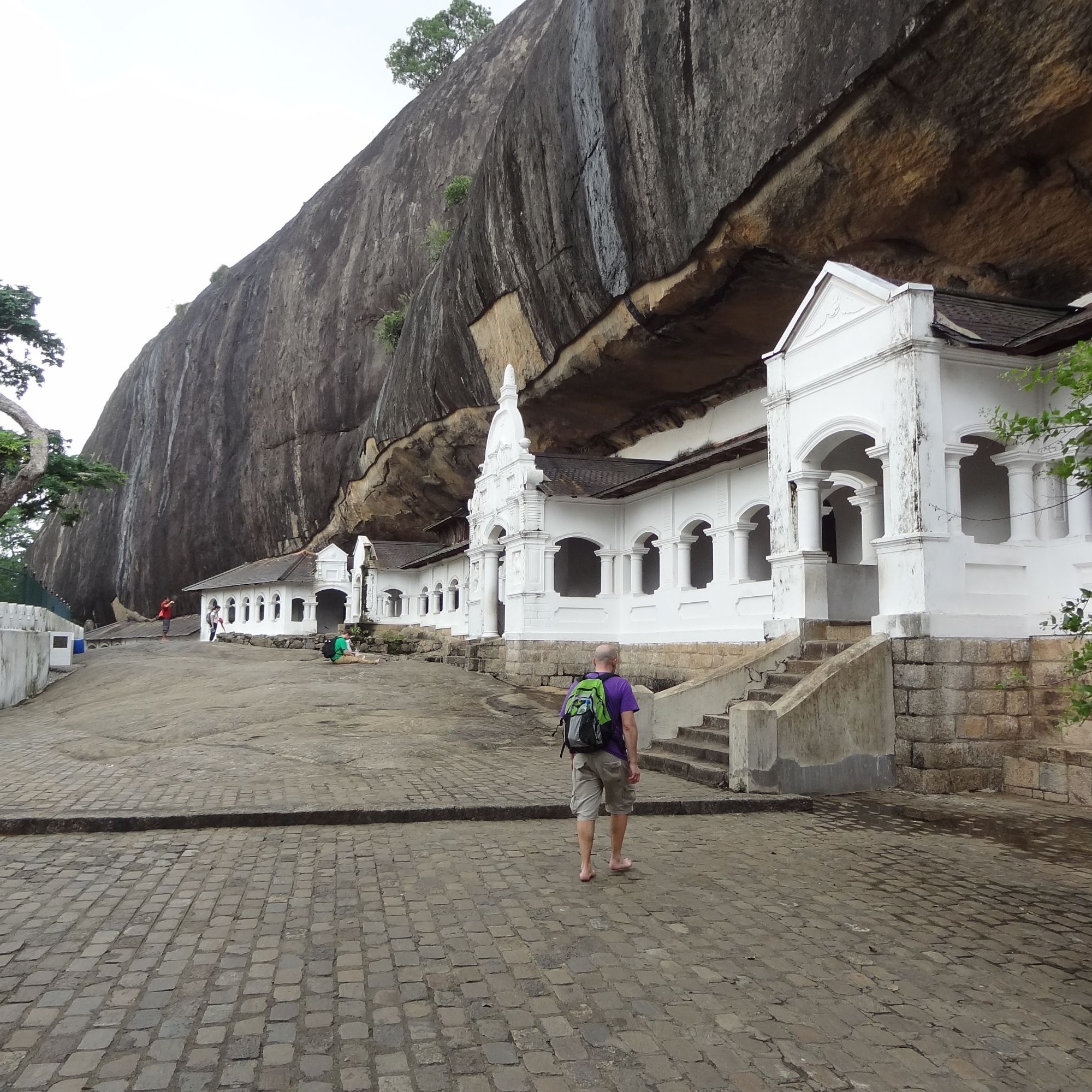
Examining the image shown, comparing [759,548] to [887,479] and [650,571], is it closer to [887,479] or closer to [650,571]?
[650,571]

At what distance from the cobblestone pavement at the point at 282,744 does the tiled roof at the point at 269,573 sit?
19655mm

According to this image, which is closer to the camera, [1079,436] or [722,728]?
[1079,436]

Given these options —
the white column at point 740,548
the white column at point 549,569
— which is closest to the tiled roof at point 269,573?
the white column at point 549,569

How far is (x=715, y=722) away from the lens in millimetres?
11359

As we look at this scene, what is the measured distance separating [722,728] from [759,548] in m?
7.66

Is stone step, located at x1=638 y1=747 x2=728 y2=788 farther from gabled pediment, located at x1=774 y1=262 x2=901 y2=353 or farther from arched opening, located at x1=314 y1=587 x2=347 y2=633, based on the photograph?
arched opening, located at x1=314 y1=587 x2=347 y2=633

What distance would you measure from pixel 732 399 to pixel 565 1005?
17953 mm

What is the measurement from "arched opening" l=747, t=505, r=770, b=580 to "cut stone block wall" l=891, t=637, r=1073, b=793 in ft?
24.6

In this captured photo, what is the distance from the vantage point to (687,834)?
761 centimetres

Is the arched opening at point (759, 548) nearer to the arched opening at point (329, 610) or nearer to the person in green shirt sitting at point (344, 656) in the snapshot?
the person in green shirt sitting at point (344, 656)

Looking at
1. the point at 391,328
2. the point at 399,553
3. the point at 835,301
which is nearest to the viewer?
the point at 835,301

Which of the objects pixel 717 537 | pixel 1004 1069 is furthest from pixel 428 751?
pixel 1004 1069

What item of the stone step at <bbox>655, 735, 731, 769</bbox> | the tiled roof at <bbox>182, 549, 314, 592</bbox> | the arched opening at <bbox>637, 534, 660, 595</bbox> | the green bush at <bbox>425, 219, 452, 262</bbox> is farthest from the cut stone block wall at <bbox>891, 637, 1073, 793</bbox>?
the tiled roof at <bbox>182, 549, 314, 592</bbox>

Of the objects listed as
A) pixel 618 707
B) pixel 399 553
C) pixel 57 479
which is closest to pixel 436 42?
pixel 399 553
